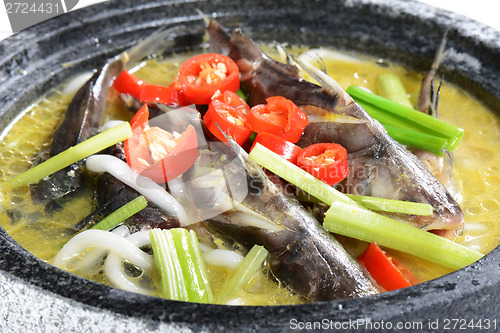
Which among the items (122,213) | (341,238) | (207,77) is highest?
(207,77)

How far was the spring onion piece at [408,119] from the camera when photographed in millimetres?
3141

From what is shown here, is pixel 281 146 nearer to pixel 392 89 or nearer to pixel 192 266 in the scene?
pixel 192 266

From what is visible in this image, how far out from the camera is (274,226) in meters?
2.59

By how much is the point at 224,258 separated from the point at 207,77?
1.27m

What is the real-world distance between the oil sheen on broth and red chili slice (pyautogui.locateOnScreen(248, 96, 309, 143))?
2.02 feet

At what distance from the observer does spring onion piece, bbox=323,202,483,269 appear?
2.60 m

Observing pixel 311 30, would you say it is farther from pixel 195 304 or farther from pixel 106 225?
pixel 195 304

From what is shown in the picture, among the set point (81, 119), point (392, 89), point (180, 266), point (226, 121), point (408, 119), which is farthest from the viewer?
point (392, 89)

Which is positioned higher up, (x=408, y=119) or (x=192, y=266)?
(x=408, y=119)

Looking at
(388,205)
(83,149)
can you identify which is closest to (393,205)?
(388,205)

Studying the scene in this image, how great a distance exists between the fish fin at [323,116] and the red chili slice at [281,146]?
0.80 ft

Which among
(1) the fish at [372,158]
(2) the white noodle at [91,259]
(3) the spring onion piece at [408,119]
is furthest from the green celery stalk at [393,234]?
(2) the white noodle at [91,259]

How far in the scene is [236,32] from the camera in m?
3.70

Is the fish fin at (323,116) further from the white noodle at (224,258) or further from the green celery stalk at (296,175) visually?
the white noodle at (224,258)
